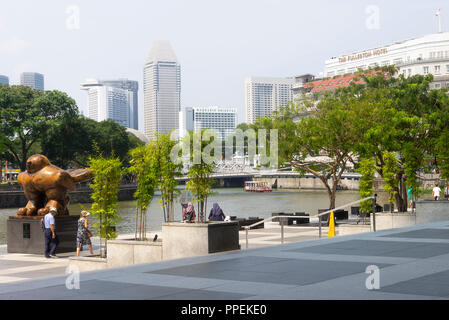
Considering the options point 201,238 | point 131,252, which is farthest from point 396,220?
point 201,238

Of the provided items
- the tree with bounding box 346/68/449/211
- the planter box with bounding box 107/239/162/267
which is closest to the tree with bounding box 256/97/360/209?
the tree with bounding box 346/68/449/211

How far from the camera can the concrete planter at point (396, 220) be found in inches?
916

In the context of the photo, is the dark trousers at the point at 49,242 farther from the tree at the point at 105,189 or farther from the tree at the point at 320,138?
the tree at the point at 320,138

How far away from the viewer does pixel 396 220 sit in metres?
23.4

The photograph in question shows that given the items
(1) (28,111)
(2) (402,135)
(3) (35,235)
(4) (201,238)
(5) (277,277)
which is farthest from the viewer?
(1) (28,111)

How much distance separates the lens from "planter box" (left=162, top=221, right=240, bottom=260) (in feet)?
44.8

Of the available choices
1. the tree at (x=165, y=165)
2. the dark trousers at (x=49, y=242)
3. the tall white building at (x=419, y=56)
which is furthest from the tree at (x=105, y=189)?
the tall white building at (x=419, y=56)

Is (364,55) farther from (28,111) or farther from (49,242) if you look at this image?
(49,242)

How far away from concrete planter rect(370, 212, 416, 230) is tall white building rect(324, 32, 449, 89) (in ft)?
240

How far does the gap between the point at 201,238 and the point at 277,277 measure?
4.30 metres

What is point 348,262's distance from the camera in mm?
11289

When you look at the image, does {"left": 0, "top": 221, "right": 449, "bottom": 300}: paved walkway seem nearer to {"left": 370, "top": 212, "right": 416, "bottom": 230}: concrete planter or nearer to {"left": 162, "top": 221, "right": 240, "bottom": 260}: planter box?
{"left": 162, "top": 221, "right": 240, "bottom": 260}: planter box

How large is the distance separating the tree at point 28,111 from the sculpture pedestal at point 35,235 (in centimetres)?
4933
